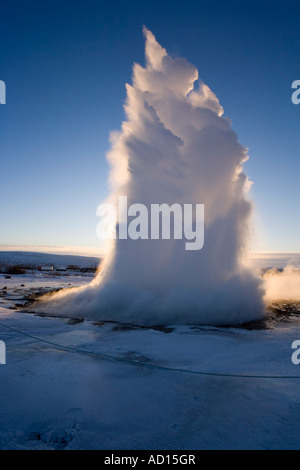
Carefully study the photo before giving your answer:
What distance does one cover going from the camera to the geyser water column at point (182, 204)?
11250 mm

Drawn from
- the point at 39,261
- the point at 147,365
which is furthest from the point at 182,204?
the point at 39,261

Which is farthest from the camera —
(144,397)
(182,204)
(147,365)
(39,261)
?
(39,261)

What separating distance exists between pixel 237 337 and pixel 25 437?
257 inches

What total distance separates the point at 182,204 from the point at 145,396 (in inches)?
399

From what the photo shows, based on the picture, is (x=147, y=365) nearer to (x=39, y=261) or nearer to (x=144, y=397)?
(x=144, y=397)

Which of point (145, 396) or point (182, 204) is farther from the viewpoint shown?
point (182, 204)

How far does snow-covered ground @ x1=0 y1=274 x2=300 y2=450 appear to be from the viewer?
3125 millimetres

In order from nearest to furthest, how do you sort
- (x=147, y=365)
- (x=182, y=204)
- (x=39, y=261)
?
(x=147, y=365)
(x=182, y=204)
(x=39, y=261)

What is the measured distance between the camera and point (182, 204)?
13.2 metres

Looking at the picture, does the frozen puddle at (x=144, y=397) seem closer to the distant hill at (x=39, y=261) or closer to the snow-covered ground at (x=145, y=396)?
the snow-covered ground at (x=145, y=396)

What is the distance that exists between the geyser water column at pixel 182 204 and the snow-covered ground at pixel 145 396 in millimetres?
3893

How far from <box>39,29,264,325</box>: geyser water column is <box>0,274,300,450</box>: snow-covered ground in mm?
3893
